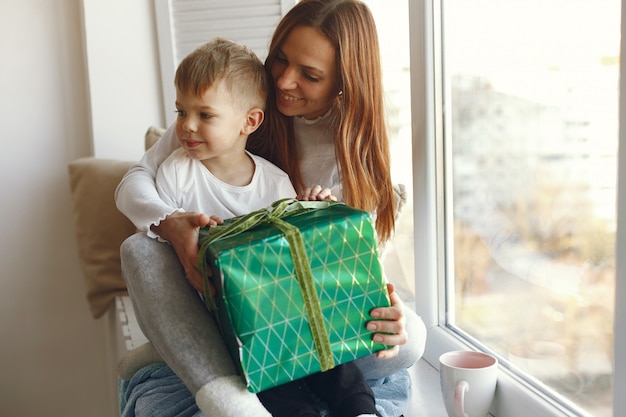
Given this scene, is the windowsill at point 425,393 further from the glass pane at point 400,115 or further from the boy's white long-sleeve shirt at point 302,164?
the boy's white long-sleeve shirt at point 302,164

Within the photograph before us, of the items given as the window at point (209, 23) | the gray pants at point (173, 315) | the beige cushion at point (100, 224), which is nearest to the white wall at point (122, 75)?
the window at point (209, 23)

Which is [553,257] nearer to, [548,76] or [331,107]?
[548,76]

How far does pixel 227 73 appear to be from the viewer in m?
1.41

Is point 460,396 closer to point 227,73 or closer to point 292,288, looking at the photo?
point 292,288

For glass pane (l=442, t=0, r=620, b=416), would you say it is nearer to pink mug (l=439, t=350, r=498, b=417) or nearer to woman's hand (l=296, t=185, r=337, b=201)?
pink mug (l=439, t=350, r=498, b=417)

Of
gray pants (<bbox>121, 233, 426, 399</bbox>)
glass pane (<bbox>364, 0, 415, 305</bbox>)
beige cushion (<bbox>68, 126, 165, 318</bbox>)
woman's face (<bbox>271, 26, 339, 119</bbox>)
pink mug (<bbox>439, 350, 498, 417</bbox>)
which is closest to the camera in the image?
gray pants (<bbox>121, 233, 426, 399</bbox>)

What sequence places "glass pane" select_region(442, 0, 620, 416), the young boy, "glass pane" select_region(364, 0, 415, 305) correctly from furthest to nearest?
"glass pane" select_region(364, 0, 415, 305) → the young boy → "glass pane" select_region(442, 0, 620, 416)

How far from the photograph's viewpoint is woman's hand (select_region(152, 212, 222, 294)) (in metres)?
1.21

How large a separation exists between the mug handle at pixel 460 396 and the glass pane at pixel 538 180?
0.13 meters

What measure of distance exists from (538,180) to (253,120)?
59 cm

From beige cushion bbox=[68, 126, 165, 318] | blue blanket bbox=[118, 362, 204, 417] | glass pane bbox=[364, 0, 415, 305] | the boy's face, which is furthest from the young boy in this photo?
beige cushion bbox=[68, 126, 165, 318]

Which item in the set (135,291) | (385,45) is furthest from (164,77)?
(135,291)

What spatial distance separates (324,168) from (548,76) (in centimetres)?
58

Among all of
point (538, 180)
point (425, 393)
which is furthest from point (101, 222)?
point (538, 180)
